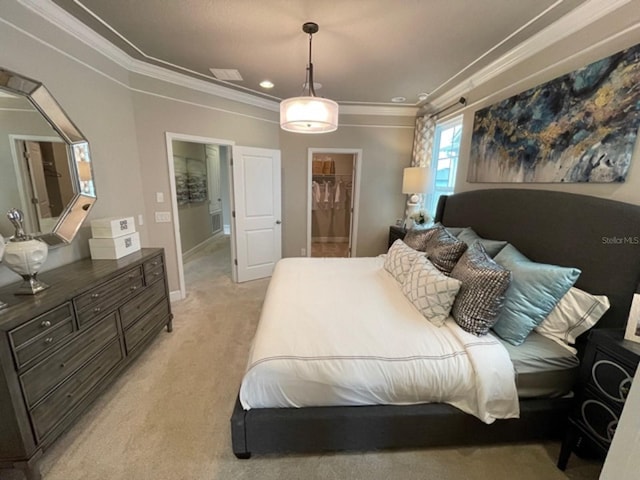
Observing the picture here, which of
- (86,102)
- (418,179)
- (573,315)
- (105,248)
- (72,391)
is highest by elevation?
(86,102)

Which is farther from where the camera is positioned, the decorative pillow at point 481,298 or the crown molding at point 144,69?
the crown molding at point 144,69

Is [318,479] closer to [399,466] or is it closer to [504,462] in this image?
[399,466]

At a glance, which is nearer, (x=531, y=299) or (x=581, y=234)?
(x=531, y=299)

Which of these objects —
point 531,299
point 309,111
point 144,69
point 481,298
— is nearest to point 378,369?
point 481,298

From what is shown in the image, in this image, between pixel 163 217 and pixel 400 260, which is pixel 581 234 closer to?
pixel 400 260

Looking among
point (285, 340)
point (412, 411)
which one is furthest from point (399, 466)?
point (285, 340)

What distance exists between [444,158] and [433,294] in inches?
108

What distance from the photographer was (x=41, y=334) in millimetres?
1352

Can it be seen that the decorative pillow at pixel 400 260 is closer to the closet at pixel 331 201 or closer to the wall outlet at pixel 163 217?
the wall outlet at pixel 163 217

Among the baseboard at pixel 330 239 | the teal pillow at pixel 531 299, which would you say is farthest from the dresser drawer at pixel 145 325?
the baseboard at pixel 330 239

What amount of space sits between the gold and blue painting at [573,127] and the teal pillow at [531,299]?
683mm

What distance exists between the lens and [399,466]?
1434 mm

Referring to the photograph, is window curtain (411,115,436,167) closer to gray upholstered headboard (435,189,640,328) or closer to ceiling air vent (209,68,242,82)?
gray upholstered headboard (435,189,640,328)

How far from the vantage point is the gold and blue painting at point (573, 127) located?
5.05 feet
